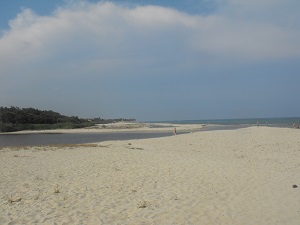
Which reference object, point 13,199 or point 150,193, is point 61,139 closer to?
point 13,199

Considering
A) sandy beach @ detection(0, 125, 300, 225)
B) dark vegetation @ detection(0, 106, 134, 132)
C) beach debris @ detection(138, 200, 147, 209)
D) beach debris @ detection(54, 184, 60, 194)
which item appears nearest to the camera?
sandy beach @ detection(0, 125, 300, 225)

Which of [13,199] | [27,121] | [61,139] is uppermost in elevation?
[27,121]

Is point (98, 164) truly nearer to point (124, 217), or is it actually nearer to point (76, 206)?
point (76, 206)

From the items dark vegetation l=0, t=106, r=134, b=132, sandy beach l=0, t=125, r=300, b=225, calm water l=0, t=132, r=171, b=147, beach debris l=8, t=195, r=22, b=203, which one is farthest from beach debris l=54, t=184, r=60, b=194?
dark vegetation l=0, t=106, r=134, b=132

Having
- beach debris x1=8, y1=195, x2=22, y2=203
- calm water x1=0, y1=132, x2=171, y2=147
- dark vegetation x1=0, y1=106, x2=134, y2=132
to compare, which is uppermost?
dark vegetation x1=0, y1=106, x2=134, y2=132

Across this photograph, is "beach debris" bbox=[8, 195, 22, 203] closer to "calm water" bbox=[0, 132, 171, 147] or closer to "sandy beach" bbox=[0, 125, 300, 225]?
"sandy beach" bbox=[0, 125, 300, 225]

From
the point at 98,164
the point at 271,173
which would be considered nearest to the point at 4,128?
the point at 98,164

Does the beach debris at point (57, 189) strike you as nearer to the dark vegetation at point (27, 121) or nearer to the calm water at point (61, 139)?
the calm water at point (61, 139)

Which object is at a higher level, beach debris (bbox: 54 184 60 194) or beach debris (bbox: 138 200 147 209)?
beach debris (bbox: 54 184 60 194)

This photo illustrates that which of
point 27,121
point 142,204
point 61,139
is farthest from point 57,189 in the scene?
point 27,121

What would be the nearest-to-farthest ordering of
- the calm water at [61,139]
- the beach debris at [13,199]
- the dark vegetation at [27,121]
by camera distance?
the beach debris at [13,199]
the calm water at [61,139]
the dark vegetation at [27,121]

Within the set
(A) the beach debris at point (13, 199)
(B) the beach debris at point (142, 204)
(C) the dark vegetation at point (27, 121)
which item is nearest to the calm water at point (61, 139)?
(A) the beach debris at point (13, 199)

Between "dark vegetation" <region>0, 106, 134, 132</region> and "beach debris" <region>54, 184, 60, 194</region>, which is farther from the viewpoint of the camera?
"dark vegetation" <region>0, 106, 134, 132</region>

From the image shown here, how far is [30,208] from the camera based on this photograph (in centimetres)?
775
